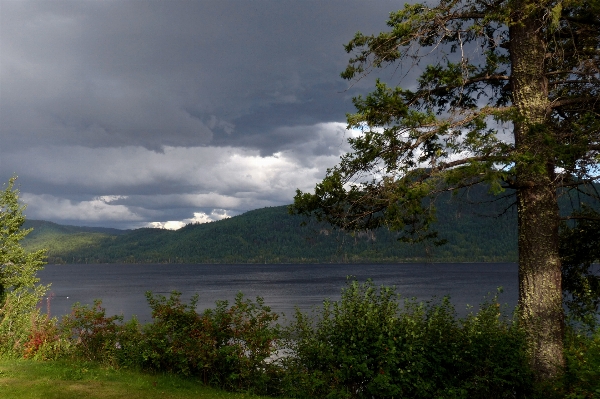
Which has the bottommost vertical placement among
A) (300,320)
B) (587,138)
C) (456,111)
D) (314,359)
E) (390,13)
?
(314,359)

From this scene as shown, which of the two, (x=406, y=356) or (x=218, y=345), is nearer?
(x=406, y=356)

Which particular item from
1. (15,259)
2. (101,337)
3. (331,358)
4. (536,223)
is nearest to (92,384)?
(101,337)

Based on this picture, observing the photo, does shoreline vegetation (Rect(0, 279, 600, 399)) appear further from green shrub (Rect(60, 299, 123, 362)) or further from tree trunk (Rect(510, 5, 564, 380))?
green shrub (Rect(60, 299, 123, 362))

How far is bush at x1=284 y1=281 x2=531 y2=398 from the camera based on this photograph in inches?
342

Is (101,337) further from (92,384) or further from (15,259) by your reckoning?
(15,259)

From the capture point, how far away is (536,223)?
955 cm

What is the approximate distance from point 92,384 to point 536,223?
9.50m

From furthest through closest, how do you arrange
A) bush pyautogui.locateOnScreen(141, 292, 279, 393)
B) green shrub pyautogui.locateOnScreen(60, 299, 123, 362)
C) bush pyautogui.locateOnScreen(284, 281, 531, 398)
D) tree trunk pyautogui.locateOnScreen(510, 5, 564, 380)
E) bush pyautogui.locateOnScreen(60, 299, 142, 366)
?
green shrub pyautogui.locateOnScreen(60, 299, 123, 362) < bush pyautogui.locateOnScreen(60, 299, 142, 366) < bush pyautogui.locateOnScreen(141, 292, 279, 393) < tree trunk pyautogui.locateOnScreen(510, 5, 564, 380) < bush pyautogui.locateOnScreen(284, 281, 531, 398)

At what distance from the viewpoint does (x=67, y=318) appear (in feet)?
39.7

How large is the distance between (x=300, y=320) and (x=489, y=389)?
3856 millimetres

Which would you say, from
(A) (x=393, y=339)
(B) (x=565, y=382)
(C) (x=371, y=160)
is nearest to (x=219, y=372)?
(A) (x=393, y=339)

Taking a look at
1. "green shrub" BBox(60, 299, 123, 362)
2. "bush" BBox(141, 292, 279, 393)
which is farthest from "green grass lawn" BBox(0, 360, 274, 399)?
"green shrub" BBox(60, 299, 123, 362)

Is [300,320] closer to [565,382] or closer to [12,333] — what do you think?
[565,382]

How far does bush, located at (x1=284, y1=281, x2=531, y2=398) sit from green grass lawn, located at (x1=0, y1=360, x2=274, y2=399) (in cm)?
157
